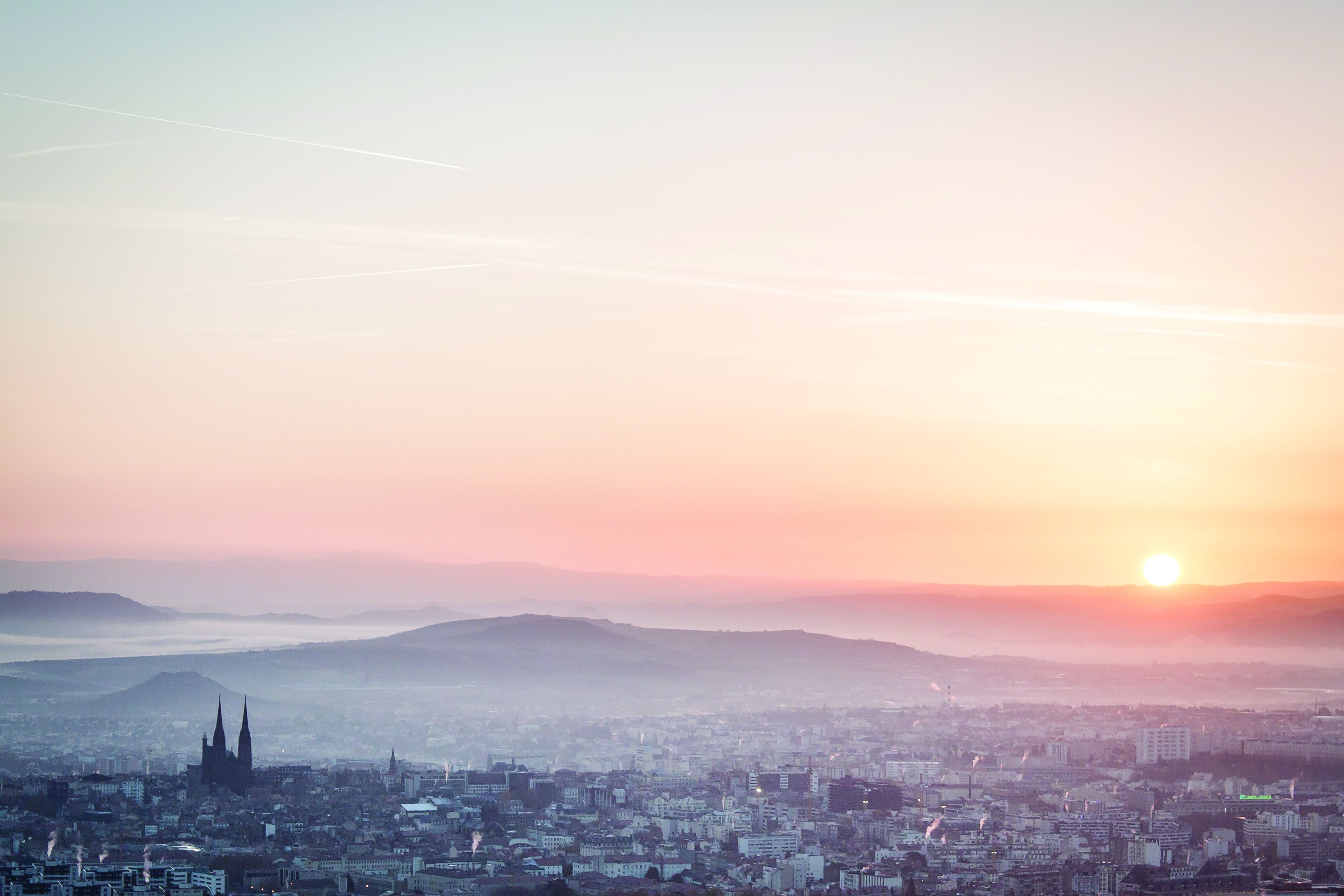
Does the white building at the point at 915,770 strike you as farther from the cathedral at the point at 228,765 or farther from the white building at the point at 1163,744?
the cathedral at the point at 228,765

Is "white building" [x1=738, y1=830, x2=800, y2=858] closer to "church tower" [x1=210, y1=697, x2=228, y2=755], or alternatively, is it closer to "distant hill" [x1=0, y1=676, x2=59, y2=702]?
"church tower" [x1=210, y1=697, x2=228, y2=755]

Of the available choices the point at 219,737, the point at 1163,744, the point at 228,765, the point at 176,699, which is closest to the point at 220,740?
the point at 219,737

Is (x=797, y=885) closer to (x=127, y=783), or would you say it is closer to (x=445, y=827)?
(x=445, y=827)

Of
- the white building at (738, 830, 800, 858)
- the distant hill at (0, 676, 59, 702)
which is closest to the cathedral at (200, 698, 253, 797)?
the white building at (738, 830, 800, 858)

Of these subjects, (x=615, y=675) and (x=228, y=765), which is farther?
(x=615, y=675)

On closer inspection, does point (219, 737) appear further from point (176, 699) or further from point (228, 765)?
point (176, 699)
